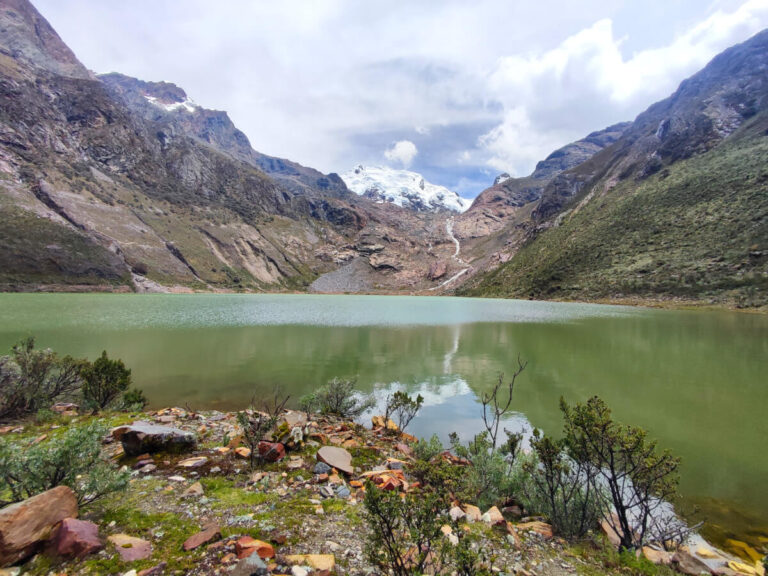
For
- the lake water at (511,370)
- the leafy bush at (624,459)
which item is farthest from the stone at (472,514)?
the lake water at (511,370)

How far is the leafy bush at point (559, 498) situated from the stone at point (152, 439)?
25.2ft

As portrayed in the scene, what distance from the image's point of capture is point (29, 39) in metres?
180

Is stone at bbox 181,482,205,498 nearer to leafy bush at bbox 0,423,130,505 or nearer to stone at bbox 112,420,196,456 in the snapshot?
leafy bush at bbox 0,423,130,505

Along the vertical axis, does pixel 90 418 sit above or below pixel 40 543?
below

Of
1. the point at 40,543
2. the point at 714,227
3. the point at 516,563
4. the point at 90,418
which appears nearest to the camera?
the point at 40,543

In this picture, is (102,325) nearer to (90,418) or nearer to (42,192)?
(90,418)

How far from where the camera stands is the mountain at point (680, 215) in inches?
2379

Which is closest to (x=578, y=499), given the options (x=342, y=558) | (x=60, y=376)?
(x=342, y=558)

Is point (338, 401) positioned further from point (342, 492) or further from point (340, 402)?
point (342, 492)

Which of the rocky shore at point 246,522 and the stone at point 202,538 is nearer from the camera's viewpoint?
the rocky shore at point 246,522

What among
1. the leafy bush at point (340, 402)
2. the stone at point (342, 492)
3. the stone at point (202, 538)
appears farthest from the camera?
the leafy bush at point (340, 402)

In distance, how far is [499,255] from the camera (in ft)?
508

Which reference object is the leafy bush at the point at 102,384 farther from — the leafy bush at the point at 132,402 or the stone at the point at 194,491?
the stone at the point at 194,491

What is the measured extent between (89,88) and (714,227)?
217475 millimetres
